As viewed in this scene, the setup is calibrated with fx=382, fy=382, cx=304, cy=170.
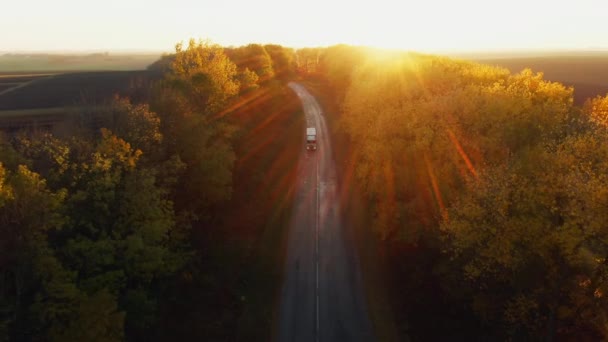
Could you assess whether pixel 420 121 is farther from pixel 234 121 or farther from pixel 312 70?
pixel 312 70

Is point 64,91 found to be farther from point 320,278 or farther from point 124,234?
point 320,278

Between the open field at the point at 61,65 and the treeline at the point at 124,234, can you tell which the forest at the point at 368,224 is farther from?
the open field at the point at 61,65

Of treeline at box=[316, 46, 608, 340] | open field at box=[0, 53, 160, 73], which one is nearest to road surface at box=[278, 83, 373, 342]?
treeline at box=[316, 46, 608, 340]

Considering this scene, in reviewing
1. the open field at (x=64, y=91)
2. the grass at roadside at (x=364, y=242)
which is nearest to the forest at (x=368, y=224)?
the grass at roadside at (x=364, y=242)

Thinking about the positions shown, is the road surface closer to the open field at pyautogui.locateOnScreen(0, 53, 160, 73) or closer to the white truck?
the white truck

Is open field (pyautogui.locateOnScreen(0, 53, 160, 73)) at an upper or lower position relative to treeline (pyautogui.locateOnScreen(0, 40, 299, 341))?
upper

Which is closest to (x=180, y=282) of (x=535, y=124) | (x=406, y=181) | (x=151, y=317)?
(x=151, y=317)
